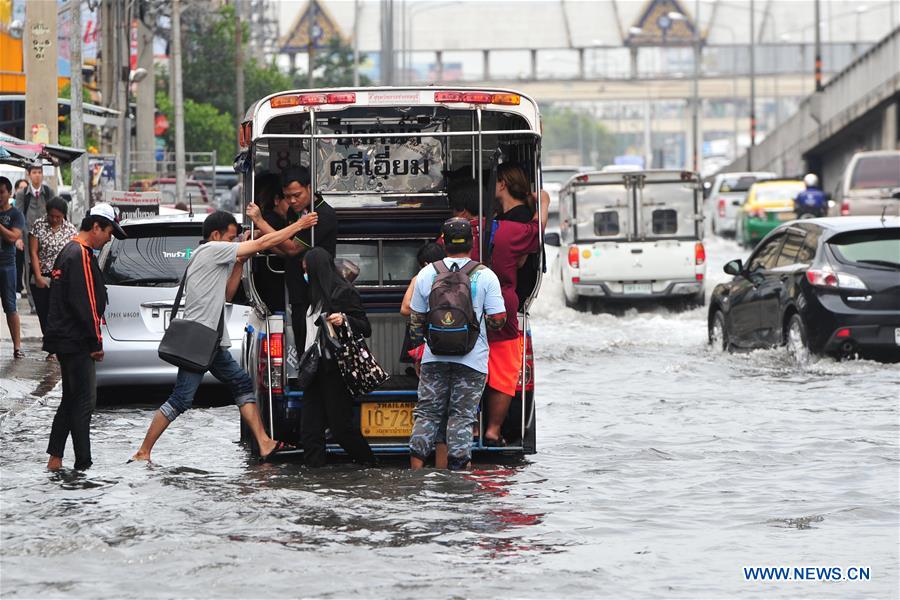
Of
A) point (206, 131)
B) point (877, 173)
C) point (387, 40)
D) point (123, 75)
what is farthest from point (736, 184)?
point (387, 40)

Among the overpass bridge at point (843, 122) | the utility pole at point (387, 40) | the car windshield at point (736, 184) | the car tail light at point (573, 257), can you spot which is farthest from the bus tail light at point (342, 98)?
the utility pole at point (387, 40)

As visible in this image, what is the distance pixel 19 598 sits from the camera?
7.00m

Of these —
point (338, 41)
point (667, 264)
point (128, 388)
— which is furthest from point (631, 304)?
point (338, 41)

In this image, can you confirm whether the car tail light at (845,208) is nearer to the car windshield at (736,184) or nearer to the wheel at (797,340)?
the car windshield at (736,184)

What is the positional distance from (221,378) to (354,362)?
114 cm

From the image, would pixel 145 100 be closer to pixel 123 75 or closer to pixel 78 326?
pixel 123 75

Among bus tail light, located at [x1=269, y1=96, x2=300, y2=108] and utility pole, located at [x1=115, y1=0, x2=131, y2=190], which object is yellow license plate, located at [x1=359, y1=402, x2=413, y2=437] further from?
utility pole, located at [x1=115, y1=0, x2=131, y2=190]

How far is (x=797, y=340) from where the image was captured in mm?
15914

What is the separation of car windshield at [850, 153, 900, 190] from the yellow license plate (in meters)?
24.3

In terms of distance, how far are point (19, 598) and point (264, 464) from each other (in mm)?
3972

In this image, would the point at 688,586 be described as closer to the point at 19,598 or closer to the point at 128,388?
the point at 19,598

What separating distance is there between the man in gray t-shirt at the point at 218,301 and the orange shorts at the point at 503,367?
1412 millimetres

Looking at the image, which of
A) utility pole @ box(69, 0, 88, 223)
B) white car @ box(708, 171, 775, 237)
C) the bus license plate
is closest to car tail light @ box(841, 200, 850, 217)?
the bus license plate

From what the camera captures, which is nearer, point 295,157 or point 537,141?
point 537,141
